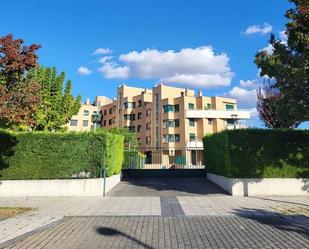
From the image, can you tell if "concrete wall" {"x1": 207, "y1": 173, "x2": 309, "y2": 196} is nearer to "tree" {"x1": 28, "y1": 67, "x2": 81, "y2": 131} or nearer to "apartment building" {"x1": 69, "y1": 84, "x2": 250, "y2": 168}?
"tree" {"x1": 28, "y1": 67, "x2": 81, "y2": 131}

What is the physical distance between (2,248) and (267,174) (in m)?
11.5

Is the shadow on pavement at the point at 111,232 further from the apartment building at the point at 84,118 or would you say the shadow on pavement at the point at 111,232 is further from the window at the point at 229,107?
the apartment building at the point at 84,118

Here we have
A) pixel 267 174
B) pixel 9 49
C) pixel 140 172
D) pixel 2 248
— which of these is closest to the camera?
pixel 2 248

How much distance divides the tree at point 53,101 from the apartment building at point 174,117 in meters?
38.8

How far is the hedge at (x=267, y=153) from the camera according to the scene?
15.4m

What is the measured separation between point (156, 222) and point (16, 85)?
6642 millimetres

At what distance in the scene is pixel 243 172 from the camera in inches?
605

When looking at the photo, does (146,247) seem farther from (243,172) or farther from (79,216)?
(243,172)

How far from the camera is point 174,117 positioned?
6975 cm

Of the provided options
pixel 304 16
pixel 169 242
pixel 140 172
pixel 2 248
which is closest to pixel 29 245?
pixel 2 248

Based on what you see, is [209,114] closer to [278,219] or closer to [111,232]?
[278,219]

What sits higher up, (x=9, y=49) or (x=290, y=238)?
(x=9, y=49)

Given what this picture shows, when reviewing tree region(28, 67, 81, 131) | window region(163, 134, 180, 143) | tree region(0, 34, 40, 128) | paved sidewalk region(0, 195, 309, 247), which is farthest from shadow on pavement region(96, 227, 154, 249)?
window region(163, 134, 180, 143)

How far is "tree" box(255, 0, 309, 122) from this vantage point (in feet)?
40.3
